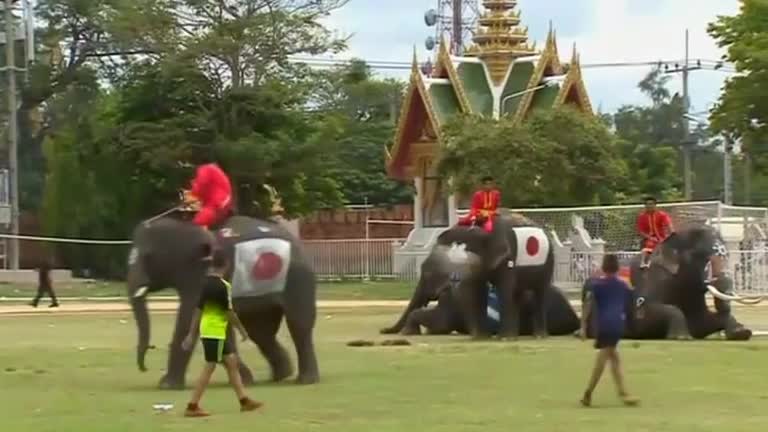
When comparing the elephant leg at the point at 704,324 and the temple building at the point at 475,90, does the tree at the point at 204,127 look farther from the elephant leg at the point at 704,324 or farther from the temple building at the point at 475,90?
the elephant leg at the point at 704,324

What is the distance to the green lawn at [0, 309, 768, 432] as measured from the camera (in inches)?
504

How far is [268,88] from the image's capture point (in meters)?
51.8

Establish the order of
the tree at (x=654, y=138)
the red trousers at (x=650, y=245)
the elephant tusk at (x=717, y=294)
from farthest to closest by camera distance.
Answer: the tree at (x=654, y=138) → the red trousers at (x=650, y=245) → the elephant tusk at (x=717, y=294)

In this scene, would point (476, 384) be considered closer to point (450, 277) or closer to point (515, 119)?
point (450, 277)

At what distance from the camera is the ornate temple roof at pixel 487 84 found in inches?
2196

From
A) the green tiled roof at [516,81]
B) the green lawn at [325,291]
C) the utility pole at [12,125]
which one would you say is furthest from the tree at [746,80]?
the utility pole at [12,125]

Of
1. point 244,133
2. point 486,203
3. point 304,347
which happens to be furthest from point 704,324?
point 244,133

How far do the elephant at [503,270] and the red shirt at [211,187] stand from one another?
7871mm

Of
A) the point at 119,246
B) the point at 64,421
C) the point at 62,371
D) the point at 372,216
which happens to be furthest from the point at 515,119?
the point at 64,421

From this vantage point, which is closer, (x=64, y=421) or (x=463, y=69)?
(x=64, y=421)

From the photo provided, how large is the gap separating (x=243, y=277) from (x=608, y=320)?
3.89m

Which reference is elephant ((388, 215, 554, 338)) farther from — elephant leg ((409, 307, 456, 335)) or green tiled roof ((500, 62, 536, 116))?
green tiled roof ((500, 62, 536, 116))

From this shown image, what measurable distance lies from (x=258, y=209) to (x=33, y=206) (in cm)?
Answer: 1574

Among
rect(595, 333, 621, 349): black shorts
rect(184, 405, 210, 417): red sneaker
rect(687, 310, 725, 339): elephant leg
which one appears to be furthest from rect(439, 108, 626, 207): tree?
rect(184, 405, 210, 417): red sneaker
